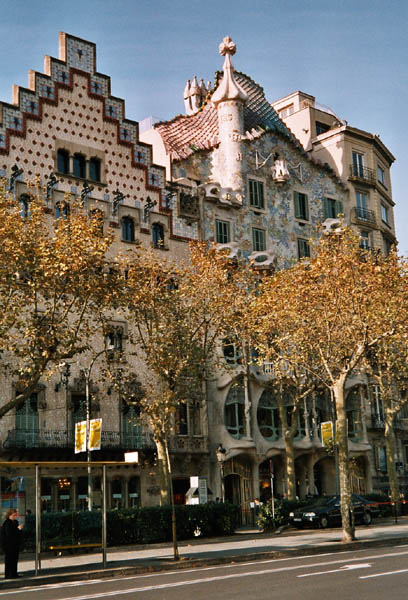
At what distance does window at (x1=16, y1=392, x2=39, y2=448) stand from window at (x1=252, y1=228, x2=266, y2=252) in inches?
683

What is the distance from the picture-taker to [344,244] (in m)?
28.9

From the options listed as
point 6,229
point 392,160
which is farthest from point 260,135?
point 6,229

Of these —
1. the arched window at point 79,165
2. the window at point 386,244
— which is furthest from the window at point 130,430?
the window at point 386,244

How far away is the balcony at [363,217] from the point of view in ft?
178

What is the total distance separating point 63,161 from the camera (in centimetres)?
3919

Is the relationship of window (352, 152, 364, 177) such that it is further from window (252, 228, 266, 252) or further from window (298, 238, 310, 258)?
window (252, 228, 266, 252)

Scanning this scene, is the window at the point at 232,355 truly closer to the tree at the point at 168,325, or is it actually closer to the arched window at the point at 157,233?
the arched window at the point at 157,233

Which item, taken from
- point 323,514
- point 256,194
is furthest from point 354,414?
point 323,514

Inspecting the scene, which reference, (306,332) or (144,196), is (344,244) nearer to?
(306,332)

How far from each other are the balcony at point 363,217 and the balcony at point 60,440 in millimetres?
23725

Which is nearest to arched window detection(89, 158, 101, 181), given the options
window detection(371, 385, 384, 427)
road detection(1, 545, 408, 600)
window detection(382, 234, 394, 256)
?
window detection(371, 385, 384, 427)

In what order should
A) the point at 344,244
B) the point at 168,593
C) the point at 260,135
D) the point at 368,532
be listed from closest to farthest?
the point at 168,593 → the point at 344,244 → the point at 368,532 → the point at 260,135

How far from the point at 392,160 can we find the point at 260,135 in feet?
54.7

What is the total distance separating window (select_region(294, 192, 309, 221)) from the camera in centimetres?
5075
